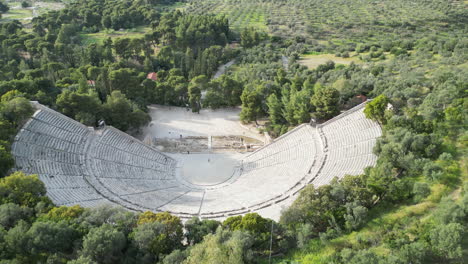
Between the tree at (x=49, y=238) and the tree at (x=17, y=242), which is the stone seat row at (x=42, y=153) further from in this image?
the tree at (x=49, y=238)

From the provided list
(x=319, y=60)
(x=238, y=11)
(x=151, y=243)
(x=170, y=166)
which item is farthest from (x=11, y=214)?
(x=238, y=11)

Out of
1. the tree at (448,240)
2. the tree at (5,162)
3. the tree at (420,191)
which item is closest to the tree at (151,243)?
the tree at (5,162)

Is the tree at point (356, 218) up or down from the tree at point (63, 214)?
up

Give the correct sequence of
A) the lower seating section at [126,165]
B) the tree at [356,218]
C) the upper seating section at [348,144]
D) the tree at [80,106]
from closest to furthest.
Result: 1. the tree at [356,218]
2. the upper seating section at [348,144]
3. the lower seating section at [126,165]
4. the tree at [80,106]

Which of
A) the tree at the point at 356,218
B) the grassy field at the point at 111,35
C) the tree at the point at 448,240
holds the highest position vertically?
the tree at the point at 448,240

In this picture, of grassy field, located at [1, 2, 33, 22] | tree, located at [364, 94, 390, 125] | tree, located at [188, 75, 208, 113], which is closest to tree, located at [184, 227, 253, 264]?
tree, located at [364, 94, 390, 125]

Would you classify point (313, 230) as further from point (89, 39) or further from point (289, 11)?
point (289, 11)

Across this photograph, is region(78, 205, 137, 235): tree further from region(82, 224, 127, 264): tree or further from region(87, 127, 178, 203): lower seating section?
region(87, 127, 178, 203): lower seating section
